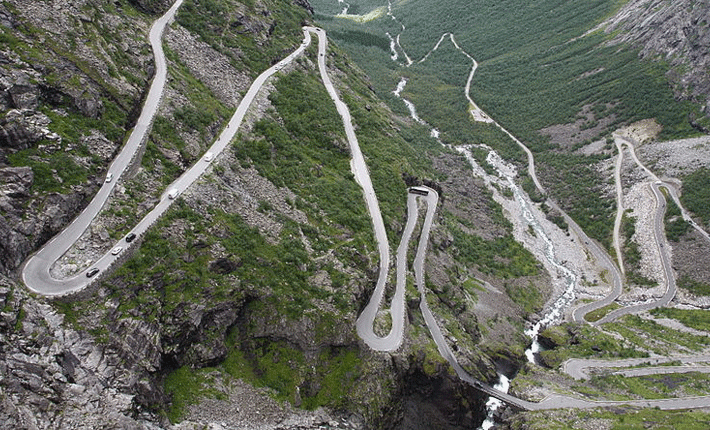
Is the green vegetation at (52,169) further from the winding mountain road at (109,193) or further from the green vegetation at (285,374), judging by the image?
the green vegetation at (285,374)

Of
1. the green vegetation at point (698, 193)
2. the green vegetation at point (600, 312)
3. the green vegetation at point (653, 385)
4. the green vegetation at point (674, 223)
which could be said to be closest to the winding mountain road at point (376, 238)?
the green vegetation at point (653, 385)

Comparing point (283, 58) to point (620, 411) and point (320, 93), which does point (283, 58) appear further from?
point (620, 411)

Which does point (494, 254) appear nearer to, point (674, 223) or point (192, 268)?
point (674, 223)

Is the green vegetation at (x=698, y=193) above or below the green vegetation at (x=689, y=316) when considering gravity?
above

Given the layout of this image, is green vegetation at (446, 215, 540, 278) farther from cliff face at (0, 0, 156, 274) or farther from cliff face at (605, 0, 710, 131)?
cliff face at (605, 0, 710, 131)

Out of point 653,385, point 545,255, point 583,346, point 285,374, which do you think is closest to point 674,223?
point 545,255

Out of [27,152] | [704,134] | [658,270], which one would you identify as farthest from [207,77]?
[704,134]
